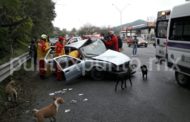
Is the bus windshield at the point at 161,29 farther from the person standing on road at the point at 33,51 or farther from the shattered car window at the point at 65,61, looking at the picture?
the person standing on road at the point at 33,51

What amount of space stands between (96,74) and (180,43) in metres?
3.84

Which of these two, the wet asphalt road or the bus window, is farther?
the bus window

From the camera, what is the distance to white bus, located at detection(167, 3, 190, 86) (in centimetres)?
864

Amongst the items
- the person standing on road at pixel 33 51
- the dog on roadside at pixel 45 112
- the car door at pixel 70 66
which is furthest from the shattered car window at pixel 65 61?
the person standing on road at pixel 33 51

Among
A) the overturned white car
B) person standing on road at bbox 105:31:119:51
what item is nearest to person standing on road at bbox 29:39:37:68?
person standing on road at bbox 105:31:119:51

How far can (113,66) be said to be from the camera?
11.2 m

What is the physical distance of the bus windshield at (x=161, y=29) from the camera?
1472cm

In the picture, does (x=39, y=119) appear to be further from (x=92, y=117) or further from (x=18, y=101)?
(x=18, y=101)

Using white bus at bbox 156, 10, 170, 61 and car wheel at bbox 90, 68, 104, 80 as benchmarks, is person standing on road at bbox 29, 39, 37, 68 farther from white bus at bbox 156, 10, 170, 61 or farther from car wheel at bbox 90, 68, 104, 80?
white bus at bbox 156, 10, 170, 61

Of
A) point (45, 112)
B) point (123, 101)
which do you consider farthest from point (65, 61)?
point (45, 112)

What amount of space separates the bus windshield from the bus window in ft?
16.0

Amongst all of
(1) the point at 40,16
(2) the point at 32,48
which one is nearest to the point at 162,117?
(2) the point at 32,48

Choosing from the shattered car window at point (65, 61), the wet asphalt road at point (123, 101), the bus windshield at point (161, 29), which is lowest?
the wet asphalt road at point (123, 101)

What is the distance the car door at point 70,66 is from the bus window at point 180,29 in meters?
3.74
